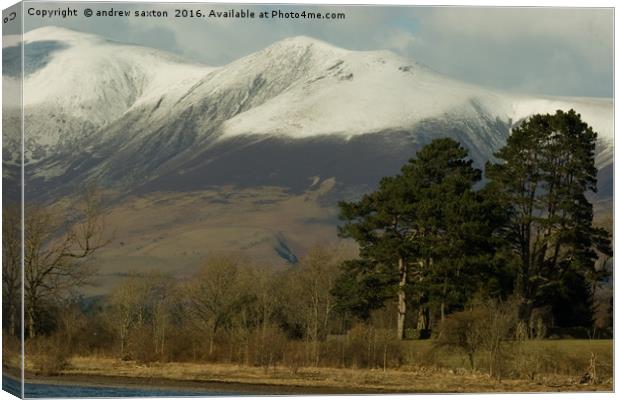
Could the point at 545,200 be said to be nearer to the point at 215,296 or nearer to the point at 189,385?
the point at 215,296

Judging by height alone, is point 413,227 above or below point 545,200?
below

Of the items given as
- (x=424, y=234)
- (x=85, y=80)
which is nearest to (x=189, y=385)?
(x=424, y=234)

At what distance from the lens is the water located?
23.4 m

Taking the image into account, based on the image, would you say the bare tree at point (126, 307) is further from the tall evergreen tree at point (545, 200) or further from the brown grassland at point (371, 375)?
the tall evergreen tree at point (545, 200)

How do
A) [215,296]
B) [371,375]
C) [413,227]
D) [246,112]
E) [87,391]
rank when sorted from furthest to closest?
1. [246,112]
2. [215,296]
3. [413,227]
4. [371,375]
5. [87,391]

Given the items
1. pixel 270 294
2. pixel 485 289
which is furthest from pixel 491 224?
pixel 270 294

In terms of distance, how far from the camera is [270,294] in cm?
3194

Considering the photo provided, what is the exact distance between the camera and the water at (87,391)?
76.7ft

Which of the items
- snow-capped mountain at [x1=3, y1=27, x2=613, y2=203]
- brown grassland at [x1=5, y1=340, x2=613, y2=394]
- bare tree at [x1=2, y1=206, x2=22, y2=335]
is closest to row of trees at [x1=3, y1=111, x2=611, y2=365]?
brown grassland at [x1=5, y1=340, x2=613, y2=394]

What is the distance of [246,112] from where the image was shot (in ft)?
120

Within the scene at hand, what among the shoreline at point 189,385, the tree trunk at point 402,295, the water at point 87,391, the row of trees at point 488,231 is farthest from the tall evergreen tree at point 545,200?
the water at point 87,391

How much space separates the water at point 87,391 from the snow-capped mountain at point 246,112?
11.5 feet

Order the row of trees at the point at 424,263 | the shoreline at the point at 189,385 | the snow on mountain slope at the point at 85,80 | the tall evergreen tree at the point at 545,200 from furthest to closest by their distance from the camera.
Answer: the tall evergreen tree at the point at 545,200
the row of trees at the point at 424,263
the snow on mountain slope at the point at 85,80
the shoreline at the point at 189,385

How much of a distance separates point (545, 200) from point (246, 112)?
28.2 ft
